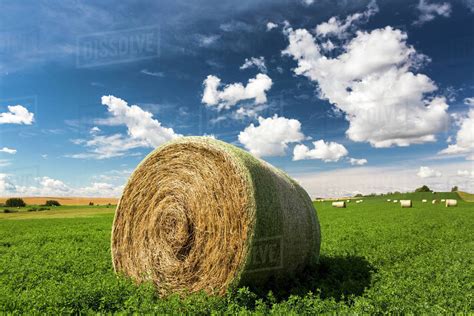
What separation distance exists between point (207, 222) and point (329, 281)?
2998 mm

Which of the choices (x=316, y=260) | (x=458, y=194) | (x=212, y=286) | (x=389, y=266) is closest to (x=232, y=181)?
(x=212, y=286)

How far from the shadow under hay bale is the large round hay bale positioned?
22 centimetres

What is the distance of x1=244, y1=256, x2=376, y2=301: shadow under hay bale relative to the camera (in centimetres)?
735

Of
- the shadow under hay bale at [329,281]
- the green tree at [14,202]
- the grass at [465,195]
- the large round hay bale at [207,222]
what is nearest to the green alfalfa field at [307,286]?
the shadow under hay bale at [329,281]

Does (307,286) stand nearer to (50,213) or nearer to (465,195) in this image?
(50,213)

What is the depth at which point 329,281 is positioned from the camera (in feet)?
27.0

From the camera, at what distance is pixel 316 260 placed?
9.36 metres

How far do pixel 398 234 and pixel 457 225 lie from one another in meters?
6.26

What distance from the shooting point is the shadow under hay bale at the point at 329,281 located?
7352 mm

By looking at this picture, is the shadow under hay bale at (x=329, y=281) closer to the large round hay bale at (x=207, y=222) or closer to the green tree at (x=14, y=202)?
the large round hay bale at (x=207, y=222)

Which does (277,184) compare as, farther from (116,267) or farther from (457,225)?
(457,225)

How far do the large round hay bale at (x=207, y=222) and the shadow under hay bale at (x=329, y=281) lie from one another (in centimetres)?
22

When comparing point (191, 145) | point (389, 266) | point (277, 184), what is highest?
point (191, 145)

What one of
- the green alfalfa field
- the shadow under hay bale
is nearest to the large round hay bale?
the shadow under hay bale
